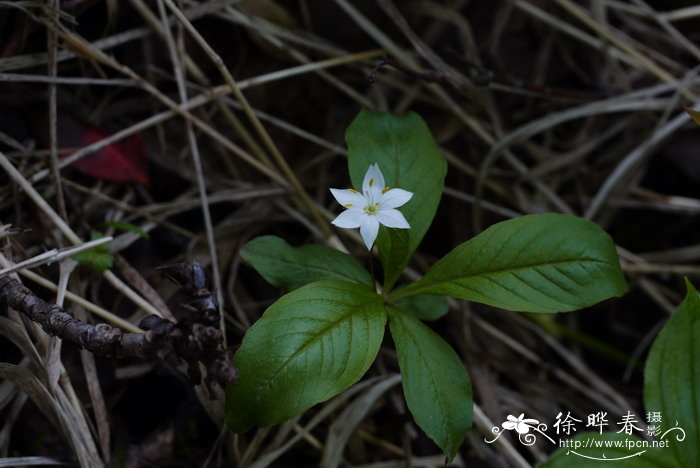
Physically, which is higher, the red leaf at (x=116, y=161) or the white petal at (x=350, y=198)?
the white petal at (x=350, y=198)

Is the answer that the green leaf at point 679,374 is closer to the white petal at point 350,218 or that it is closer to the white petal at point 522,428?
the white petal at point 522,428

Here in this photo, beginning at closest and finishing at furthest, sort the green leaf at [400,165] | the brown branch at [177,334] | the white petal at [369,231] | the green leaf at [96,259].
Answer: the brown branch at [177,334]
the white petal at [369,231]
the green leaf at [400,165]
the green leaf at [96,259]

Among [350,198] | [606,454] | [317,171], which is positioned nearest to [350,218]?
[350,198]

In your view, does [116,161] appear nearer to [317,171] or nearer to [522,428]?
[317,171]

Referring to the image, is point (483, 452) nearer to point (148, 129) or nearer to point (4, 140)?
point (148, 129)

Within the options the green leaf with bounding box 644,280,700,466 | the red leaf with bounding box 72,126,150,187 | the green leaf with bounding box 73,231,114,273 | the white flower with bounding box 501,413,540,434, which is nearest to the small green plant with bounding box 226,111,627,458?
the green leaf with bounding box 644,280,700,466

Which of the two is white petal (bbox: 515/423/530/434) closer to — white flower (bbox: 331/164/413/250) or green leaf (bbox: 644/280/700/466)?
green leaf (bbox: 644/280/700/466)

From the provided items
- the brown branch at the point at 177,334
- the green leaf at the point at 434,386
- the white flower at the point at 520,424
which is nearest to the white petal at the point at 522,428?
the white flower at the point at 520,424

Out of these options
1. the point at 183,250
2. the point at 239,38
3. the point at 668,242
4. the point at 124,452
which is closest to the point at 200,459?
the point at 124,452
